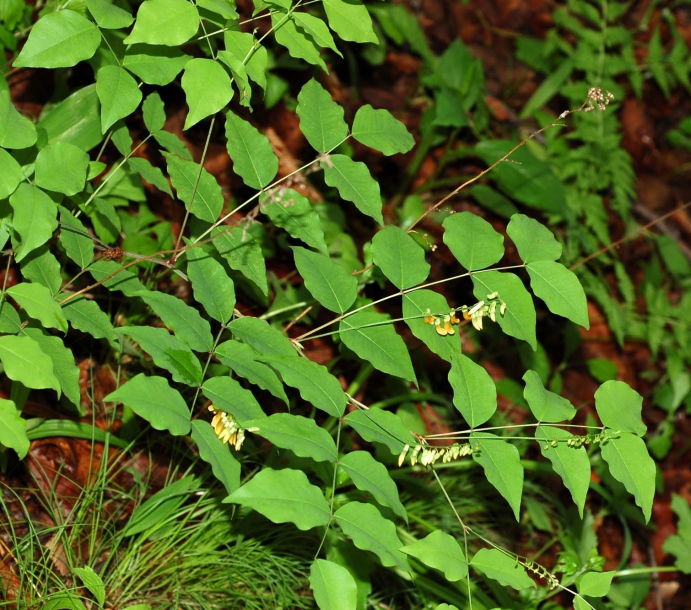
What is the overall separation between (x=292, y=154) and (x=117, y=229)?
114 centimetres

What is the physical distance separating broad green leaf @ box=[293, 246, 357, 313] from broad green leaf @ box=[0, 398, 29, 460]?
633 mm

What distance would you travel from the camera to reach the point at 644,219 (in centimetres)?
391

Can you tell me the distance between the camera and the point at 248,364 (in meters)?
1.44

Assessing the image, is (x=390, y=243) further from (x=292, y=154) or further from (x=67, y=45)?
A: (x=292, y=154)

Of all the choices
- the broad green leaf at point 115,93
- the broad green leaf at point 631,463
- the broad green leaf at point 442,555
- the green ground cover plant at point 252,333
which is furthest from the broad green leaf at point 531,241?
the broad green leaf at point 115,93

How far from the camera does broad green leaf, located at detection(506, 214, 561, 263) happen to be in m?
1.61

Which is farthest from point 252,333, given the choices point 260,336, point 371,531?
point 371,531

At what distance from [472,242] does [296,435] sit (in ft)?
1.97

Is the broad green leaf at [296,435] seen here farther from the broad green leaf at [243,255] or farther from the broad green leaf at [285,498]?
the broad green leaf at [243,255]

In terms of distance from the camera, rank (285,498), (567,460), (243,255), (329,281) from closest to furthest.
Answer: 1. (285,498)
2. (567,460)
3. (329,281)
4. (243,255)

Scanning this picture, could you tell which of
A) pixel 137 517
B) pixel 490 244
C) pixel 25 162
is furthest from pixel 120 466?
pixel 490 244

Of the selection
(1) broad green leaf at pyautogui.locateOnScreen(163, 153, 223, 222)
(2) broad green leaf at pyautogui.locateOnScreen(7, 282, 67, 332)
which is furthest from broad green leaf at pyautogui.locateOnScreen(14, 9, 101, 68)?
(2) broad green leaf at pyautogui.locateOnScreen(7, 282, 67, 332)

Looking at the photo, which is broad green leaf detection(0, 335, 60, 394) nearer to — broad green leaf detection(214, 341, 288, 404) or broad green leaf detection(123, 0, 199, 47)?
broad green leaf detection(214, 341, 288, 404)

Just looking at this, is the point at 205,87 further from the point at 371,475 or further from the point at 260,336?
the point at 371,475
